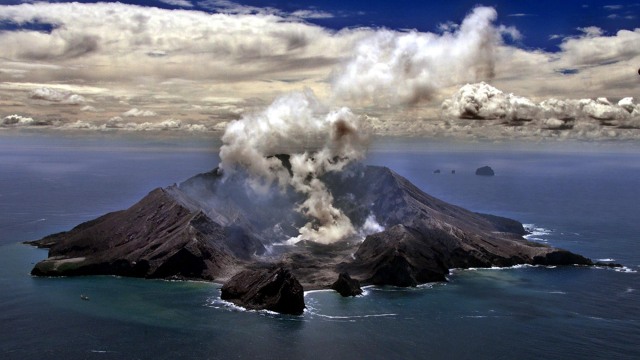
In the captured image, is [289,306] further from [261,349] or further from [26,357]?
[26,357]

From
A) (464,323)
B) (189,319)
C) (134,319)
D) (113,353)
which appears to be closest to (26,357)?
(113,353)

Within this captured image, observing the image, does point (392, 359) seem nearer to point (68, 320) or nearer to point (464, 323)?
point (464, 323)

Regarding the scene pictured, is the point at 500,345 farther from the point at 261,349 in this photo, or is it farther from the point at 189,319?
the point at 189,319

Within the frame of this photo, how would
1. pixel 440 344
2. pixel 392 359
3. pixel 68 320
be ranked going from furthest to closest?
pixel 68 320 < pixel 440 344 < pixel 392 359

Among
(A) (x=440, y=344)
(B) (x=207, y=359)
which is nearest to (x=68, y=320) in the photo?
(B) (x=207, y=359)

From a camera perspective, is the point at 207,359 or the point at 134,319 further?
the point at 134,319

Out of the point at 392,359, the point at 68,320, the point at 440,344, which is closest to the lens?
the point at 392,359

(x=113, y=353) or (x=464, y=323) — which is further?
(x=464, y=323)

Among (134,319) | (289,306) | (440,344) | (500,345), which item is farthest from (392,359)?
(134,319)
